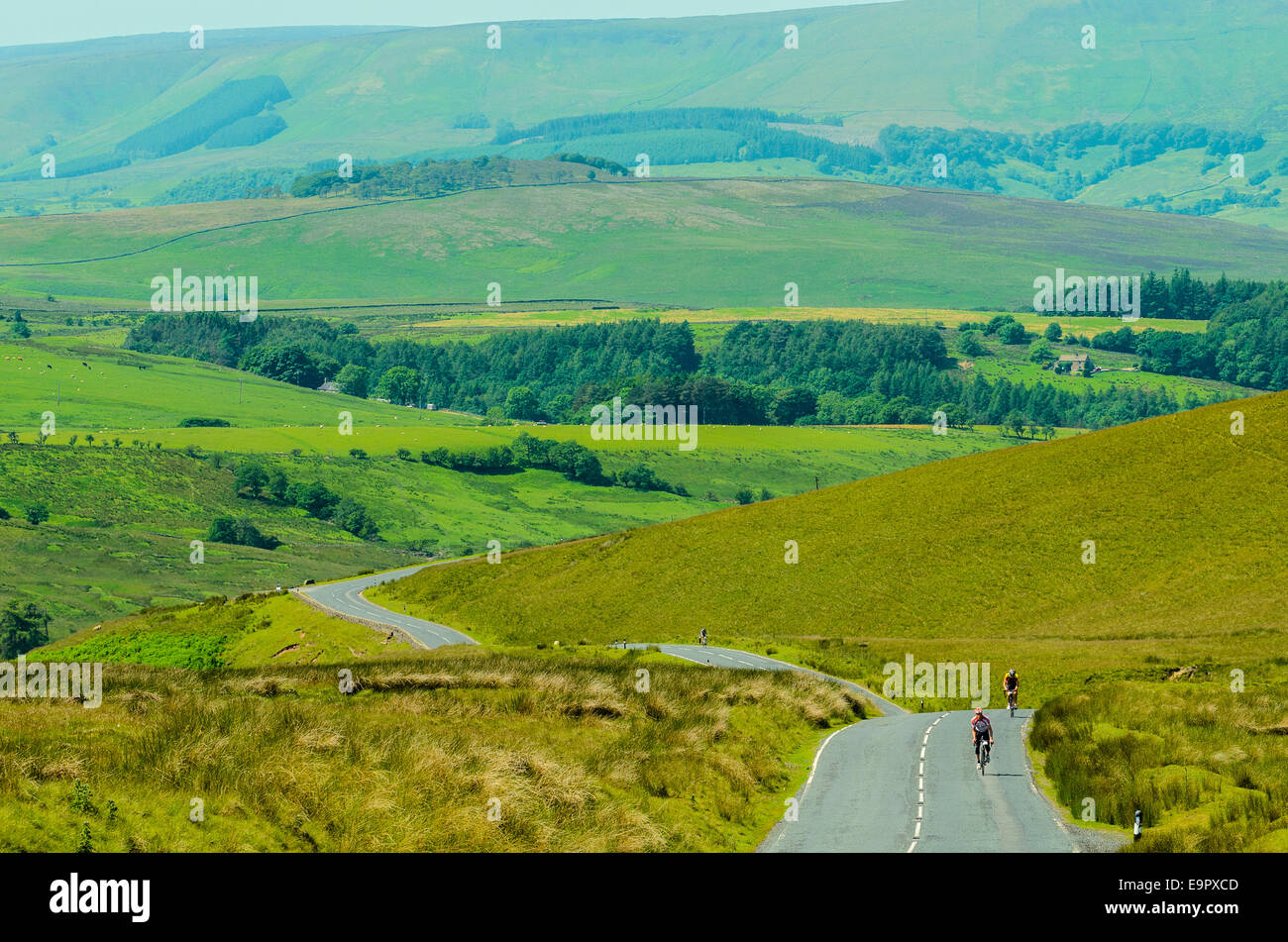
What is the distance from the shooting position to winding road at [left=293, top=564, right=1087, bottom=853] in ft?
95.7

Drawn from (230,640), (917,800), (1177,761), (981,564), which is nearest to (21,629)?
(230,640)

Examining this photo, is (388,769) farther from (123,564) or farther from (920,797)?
(123,564)

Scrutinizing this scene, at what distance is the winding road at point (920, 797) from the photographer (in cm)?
2916

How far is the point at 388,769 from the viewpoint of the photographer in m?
28.3

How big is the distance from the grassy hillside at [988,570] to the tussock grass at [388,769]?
25.1m

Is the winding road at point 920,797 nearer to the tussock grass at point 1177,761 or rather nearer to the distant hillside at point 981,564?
the tussock grass at point 1177,761

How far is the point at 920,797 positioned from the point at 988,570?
50354 millimetres

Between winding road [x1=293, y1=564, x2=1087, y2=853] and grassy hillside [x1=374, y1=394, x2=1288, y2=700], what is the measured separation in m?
13.6

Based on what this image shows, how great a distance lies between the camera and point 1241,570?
7444cm

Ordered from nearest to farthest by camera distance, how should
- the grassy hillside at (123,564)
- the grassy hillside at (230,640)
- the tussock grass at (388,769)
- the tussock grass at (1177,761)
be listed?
the tussock grass at (388,769), the tussock grass at (1177,761), the grassy hillside at (230,640), the grassy hillside at (123,564)

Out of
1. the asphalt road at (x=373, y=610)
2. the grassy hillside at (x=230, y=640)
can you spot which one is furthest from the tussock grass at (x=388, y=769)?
the asphalt road at (x=373, y=610)

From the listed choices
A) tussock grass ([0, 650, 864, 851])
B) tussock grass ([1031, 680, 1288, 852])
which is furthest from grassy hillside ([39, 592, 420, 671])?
tussock grass ([1031, 680, 1288, 852])

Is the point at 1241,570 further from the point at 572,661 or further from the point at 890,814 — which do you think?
the point at 890,814
